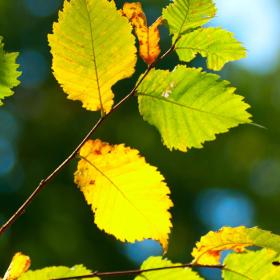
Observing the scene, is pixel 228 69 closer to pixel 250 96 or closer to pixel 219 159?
pixel 250 96

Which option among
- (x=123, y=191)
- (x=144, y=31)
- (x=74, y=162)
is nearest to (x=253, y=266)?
(x=123, y=191)

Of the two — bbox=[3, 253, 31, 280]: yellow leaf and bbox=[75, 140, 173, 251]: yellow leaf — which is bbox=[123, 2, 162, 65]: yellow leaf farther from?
bbox=[3, 253, 31, 280]: yellow leaf

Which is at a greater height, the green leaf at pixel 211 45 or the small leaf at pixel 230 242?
the green leaf at pixel 211 45

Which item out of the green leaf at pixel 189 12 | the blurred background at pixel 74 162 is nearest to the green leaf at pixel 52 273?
the green leaf at pixel 189 12

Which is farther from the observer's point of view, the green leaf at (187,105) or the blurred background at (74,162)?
the blurred background at (74,162)

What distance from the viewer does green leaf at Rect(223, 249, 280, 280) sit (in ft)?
1.65

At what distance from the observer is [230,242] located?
20.6 inches

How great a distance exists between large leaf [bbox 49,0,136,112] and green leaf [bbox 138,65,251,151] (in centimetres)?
3

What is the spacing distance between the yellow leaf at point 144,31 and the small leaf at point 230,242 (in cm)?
17

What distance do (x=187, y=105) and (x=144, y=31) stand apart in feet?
0.26

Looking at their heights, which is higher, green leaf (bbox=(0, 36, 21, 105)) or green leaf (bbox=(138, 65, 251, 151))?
green leaf (bbox=(0, 36, 21, 105))

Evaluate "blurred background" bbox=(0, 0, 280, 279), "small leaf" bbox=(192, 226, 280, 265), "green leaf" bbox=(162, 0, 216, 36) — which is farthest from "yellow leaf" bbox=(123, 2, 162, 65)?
"blurred background" bbox=(0, 0, 280, 279)

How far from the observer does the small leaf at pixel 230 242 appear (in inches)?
19.8

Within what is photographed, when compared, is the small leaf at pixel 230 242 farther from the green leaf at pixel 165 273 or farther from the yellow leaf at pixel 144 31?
→ the yellow leaf at pixel 144 31
